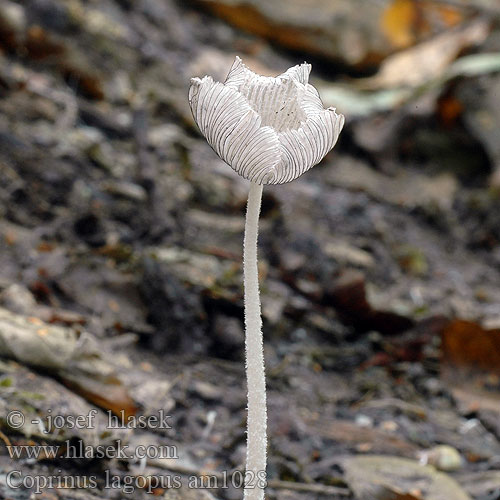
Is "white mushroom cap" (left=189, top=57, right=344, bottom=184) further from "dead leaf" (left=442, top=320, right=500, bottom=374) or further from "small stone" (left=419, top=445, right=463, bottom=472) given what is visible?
"dead leaf" (left=442, top=320, right=500, bottom=374)

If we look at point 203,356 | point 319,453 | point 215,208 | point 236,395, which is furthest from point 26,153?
point 319,453

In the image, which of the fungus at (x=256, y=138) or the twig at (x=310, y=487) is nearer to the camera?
the fungus at (x=256, y=138)

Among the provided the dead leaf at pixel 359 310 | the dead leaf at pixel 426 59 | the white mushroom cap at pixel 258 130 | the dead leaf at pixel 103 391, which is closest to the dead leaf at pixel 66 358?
the dead leaf at pixel 103 391

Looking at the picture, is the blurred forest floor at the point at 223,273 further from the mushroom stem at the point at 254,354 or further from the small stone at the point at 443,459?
the mushroom stem at the point at 254,354

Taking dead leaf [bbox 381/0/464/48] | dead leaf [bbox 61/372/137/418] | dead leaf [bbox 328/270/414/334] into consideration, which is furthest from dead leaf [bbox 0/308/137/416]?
dead leaf [bbox 381/0/464/48]

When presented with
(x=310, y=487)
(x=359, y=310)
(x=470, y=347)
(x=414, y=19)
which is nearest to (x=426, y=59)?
(x=414, y=19)

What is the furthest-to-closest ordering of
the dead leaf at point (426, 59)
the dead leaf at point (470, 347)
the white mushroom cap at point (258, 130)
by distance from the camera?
the dead leaf at point (426, 59) → the dead leaf at point (470, 347) → the white mushroom cap at point (258, 130)

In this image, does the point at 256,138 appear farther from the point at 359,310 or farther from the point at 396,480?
the point at 359,310
